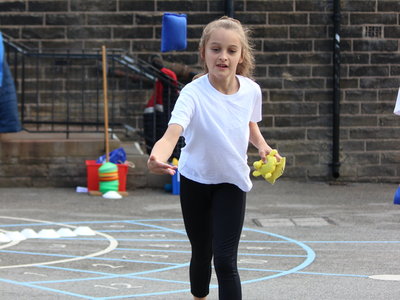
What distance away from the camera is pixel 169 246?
8.16 metres

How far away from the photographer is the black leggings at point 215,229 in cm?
460

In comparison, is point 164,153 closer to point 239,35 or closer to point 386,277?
point 239,35

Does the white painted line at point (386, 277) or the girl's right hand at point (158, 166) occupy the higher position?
the girl's right hand at point (158, 166)

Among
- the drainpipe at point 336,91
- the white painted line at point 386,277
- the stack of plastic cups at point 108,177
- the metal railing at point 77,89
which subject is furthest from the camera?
the drainpipe at point 336,91

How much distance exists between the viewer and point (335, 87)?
13992mm

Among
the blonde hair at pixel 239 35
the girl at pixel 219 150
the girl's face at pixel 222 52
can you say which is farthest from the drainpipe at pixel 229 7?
the girl's face at pixel 222 52

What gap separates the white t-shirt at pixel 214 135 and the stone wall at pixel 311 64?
921 cm

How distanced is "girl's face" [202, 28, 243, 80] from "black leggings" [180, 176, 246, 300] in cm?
59

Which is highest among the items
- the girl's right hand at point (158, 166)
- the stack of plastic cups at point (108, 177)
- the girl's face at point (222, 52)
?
the girl's face at point (222, 52)

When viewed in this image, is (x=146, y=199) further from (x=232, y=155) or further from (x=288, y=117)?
(x=232, y=155)

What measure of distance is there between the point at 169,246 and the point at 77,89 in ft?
20.0

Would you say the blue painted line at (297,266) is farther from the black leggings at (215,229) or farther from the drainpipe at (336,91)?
the drainpipe at (336,91)

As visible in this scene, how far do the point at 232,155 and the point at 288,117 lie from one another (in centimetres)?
944

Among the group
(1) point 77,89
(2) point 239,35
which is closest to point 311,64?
(1) point 77,89
